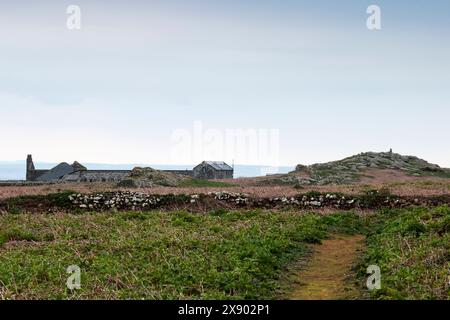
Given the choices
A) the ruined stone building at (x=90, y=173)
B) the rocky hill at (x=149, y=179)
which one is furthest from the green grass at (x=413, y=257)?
the ruined stone building at (x=90, y=173)

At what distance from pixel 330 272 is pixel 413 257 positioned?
2808mm

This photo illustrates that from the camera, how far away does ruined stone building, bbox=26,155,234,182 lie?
8925 cm

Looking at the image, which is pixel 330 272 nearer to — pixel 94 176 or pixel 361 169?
pixel 361 169

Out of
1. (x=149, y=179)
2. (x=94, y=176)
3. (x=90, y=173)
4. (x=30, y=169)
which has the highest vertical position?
(x=30, y=169)

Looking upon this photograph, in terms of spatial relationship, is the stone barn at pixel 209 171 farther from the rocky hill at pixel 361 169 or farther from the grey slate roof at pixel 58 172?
the grey slate roof at pixel 58 172

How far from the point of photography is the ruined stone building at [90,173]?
89.2 meters

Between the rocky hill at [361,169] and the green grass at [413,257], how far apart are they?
4928cm

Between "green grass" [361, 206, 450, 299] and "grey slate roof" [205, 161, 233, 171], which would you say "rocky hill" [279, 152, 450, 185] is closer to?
"grey slate roof" [205, 161, 233, 171]

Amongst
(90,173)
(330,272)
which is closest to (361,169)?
(90,173)

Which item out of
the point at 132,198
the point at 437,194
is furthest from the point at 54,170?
the point at 437,194

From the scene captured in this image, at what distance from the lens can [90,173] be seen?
297 feet

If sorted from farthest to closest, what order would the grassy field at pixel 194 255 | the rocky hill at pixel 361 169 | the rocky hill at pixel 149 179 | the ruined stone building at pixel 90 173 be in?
the ruined stone building at pixel 90 173
the rocky hill at pixel 361 169
the rocky hill at pixel 149 179
the grassy field at pixel 194 255

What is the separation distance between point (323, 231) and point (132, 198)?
17.1 m
